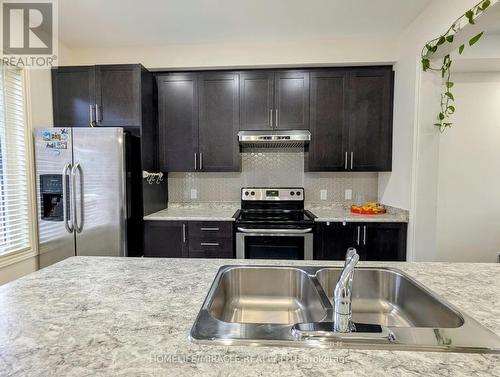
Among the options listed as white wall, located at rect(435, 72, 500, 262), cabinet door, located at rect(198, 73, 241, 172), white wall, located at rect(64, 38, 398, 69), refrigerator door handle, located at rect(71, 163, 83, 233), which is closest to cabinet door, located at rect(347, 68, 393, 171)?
white wall, located at rect(64, 38, 398, 69)

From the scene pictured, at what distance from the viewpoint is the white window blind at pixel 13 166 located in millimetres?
2283

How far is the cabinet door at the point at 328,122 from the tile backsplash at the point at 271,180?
1.01ft

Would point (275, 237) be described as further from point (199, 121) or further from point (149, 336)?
point (149, 336)

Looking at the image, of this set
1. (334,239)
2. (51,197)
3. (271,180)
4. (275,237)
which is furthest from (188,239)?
(334,239)

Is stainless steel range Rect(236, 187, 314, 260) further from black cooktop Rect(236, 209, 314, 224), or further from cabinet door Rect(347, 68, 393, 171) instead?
cabinet door Rect(347, 68, 393, 171)

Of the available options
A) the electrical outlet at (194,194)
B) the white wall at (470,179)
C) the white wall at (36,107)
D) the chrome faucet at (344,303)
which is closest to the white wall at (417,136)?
the white wall at (470,179)

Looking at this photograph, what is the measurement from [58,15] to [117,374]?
291 cm

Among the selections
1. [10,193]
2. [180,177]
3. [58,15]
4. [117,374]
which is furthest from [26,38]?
[117,374]

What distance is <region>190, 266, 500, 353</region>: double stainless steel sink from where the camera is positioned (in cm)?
70

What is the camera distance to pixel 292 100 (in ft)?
9.54

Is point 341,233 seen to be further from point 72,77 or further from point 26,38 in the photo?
point 26,38

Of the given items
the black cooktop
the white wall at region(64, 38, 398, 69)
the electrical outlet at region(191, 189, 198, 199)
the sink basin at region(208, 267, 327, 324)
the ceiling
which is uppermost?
the ceiling

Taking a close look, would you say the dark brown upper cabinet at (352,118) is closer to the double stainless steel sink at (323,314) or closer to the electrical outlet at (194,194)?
the electrical outlet at (194,194)

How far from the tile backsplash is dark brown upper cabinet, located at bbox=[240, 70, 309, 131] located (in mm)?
413
